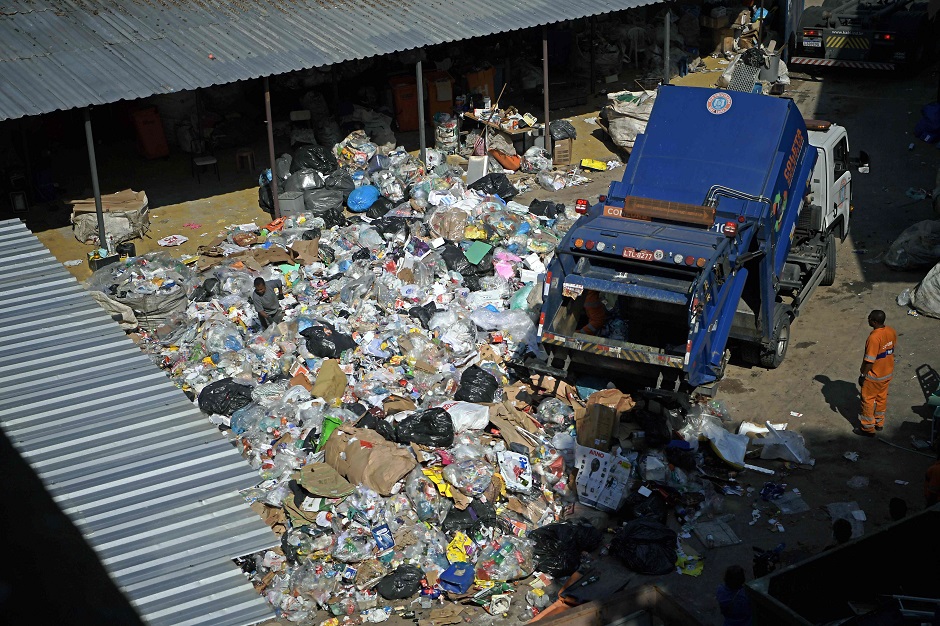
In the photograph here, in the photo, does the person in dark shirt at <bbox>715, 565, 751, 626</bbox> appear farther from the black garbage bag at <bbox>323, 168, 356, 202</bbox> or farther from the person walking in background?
the black garbage bag at <bbox>323, 168, 356, 202</bbox>

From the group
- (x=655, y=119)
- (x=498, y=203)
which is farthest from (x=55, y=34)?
(x=655, y=119)

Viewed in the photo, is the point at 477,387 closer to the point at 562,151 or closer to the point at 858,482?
A: the point at 858,482

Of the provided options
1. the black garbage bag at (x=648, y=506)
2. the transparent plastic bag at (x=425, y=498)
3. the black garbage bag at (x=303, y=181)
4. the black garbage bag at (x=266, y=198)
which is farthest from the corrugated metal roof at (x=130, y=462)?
the black garbage bag at (x=266, y=198)

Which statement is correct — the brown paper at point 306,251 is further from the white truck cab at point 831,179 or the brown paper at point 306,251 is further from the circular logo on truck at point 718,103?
the white truck cab at point 831,179

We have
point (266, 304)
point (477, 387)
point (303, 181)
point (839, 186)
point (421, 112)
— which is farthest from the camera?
point (421, 112)

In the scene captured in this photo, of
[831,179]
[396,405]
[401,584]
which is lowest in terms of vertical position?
[401,584]

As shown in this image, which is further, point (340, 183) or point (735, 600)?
point (340, 183)

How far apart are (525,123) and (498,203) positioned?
3.32m

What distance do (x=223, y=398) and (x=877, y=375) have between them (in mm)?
6435

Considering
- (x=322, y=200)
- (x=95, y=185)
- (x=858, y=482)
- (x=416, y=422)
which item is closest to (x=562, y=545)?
(x=416, y=422)

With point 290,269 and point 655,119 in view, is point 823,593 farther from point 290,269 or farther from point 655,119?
point 290,269

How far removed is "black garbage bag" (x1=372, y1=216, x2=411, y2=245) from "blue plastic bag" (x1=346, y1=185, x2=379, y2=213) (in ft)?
3.14

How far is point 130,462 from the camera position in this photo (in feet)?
21.9

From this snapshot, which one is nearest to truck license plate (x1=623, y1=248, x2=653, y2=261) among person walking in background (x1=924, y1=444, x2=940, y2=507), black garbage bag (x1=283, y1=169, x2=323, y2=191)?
person walking in background (x1=924, y1=444, x2=940, y2=507)
